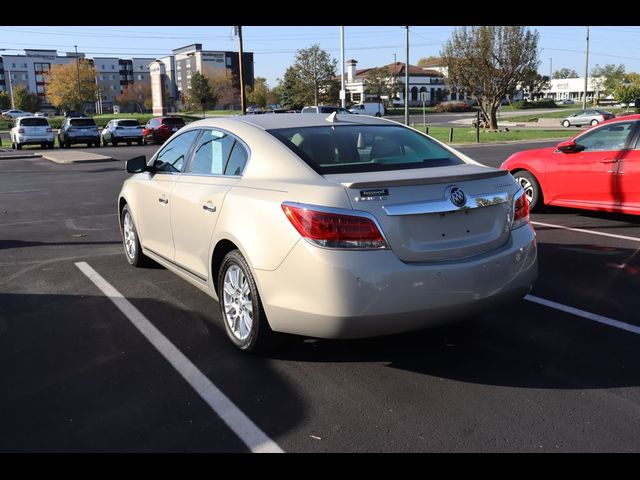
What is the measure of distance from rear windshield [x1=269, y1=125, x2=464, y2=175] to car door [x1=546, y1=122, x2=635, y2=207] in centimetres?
477

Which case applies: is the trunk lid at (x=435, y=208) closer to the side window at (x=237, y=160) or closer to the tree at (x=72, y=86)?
the side window at (x=237, y=160)

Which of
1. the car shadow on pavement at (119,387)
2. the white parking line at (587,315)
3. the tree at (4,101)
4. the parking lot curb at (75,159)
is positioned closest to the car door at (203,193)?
the car shadow on pavement at (119,387)

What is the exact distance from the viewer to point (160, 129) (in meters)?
35.9

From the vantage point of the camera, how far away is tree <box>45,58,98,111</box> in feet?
313

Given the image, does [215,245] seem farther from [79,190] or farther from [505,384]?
[79,190]

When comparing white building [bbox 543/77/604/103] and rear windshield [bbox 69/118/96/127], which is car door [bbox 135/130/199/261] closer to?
rear windshield [bbox 69/118/96/127]

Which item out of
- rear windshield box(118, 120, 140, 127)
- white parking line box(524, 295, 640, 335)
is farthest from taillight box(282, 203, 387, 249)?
rear windshield box(118, 120, 140, 127)

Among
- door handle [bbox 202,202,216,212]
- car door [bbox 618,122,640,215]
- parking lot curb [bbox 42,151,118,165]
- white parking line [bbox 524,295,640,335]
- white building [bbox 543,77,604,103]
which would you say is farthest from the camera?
white building [bbox 543,77,604,103]

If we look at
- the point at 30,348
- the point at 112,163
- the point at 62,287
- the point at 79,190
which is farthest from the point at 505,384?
the point at 112,163

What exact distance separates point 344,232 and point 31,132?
3296 centimetres

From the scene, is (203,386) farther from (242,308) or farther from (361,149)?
(361,149)

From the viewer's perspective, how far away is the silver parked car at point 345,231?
144 inches

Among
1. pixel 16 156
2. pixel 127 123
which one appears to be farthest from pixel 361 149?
pixel 127 123
